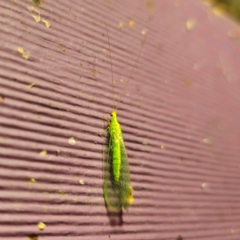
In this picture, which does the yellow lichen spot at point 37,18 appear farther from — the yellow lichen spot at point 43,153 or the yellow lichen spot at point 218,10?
the yellow lichen spot at point 218,10

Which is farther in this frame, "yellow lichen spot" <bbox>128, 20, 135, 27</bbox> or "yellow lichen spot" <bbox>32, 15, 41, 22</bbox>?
"yellow lichen spot" <bbox>128, 20, 135, 27</bbox>

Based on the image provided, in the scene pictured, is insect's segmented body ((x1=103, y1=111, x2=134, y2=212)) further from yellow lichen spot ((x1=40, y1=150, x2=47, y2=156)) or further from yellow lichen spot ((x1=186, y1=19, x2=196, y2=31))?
yellow lichen spot ((x1=186, y1=19, x2=196, y2=31))

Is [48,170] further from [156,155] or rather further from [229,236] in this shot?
[229,236]

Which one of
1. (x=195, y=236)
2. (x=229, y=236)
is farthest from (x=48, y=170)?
(x=229, y=236)

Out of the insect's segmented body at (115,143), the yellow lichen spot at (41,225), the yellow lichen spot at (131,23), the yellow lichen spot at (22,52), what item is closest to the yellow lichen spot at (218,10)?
the yellow lichen spot at (131,23)

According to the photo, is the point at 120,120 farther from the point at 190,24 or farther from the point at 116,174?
the point at 190,24

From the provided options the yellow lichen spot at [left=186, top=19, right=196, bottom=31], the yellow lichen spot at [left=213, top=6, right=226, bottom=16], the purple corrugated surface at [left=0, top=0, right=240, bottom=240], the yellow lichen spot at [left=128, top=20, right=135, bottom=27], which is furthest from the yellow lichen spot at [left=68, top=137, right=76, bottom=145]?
the yellow lichen spot at [left=213, top=6, right=226, bottom=16]
